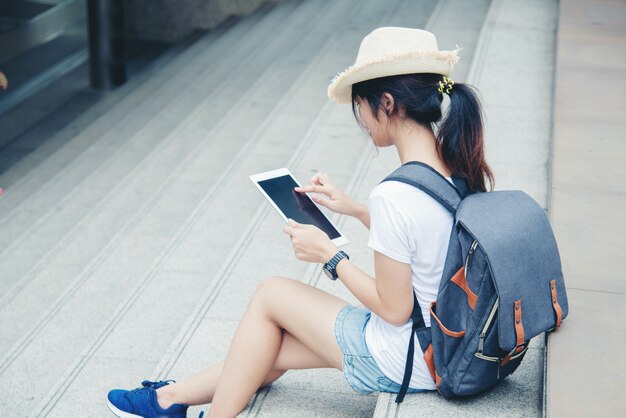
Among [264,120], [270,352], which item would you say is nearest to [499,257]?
[270,352]

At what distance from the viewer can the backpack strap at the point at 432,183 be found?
2.83 meters

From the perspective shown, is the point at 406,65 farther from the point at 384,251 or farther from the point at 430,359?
the point at 430,359

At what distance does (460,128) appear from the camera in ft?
9.47

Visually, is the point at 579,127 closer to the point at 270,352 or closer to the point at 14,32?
the point at 270,352

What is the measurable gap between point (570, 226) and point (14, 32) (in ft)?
25.9

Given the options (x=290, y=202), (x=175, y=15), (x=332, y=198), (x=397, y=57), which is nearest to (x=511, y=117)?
(x=332, y=198)

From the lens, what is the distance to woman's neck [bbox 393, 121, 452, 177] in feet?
9.64

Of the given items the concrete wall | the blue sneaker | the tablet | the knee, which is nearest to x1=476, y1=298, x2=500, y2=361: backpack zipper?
the tablet

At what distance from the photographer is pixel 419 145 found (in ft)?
9.66

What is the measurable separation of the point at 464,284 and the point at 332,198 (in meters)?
0.79

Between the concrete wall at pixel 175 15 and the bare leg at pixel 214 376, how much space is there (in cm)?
1093

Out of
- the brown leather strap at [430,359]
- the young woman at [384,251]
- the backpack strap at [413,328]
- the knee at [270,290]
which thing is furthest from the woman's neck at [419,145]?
the knee at [270,290]

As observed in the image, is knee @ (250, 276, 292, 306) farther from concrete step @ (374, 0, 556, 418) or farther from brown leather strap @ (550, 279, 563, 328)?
brown leather strap @ (550, 279, 563, 328)

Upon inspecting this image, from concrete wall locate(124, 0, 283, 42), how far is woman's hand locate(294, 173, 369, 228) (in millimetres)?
10778
